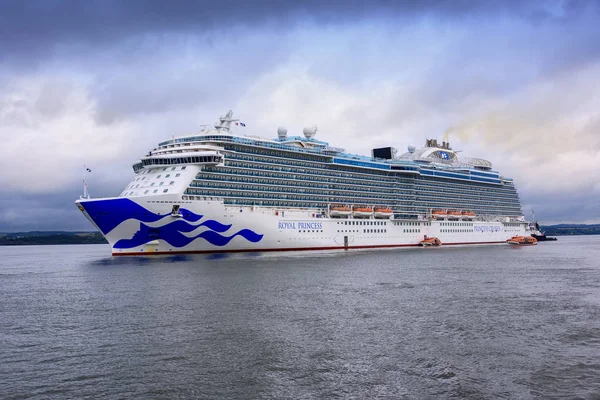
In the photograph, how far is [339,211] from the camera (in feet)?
274

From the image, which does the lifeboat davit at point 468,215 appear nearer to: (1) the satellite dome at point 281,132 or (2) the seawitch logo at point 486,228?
(2) the seawitch logo at point 486,228

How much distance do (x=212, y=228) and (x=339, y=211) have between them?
84.1 feet

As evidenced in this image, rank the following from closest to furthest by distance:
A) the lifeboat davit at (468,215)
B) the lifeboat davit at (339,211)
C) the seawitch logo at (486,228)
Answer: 1. the lifeboat davit at (339,211)
2. the lifeboat davit at (468,215)
3. the seawitch logo at (486,228)

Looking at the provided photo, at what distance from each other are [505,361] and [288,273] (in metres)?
28.1

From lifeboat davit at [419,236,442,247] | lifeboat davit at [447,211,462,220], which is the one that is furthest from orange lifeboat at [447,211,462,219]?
lifeboat davit at [419,236,442,247]

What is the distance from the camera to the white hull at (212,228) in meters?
61.0

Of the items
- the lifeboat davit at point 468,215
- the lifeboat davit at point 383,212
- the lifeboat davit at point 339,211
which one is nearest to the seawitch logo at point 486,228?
the lifeboat davit at point 468,215

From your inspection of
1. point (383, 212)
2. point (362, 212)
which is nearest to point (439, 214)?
point (383, 212)

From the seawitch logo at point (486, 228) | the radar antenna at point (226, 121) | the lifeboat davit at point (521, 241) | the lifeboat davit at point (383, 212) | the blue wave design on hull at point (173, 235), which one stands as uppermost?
the radar antenna at point (226, 121)

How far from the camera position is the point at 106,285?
4009cm

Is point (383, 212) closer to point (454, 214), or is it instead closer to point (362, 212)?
point (362, 212)

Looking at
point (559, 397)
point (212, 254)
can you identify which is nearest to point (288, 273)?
point (212, 254)

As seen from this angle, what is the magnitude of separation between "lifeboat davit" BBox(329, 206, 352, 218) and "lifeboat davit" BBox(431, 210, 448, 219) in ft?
86.5

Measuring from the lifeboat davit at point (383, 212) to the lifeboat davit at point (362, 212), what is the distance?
2018 millimetres
